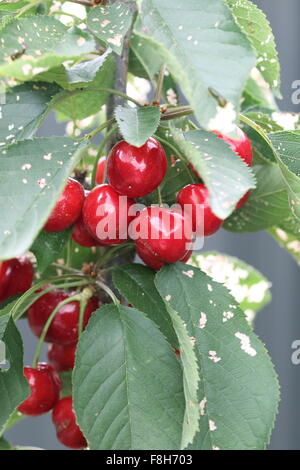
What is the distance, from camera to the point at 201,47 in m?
0.34

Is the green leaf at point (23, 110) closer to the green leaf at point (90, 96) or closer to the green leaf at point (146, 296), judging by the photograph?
the green leaf at point (90, 96)

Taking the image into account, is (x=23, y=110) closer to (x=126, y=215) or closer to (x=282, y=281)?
(x=126, y=215)

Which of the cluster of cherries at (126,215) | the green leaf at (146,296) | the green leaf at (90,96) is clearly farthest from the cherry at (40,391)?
the green leaf at (90,96)

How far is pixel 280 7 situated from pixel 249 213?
A: 1.56 m

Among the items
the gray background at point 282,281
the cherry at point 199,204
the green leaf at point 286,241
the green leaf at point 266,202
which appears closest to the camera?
the cherry at point 199,204

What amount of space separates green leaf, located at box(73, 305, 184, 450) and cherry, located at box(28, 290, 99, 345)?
0.07 m

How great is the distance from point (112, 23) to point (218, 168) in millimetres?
123

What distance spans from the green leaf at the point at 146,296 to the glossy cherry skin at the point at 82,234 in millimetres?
32

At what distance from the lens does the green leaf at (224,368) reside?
1.28ft

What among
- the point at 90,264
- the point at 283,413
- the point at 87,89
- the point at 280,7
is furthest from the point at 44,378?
the point at 280,7

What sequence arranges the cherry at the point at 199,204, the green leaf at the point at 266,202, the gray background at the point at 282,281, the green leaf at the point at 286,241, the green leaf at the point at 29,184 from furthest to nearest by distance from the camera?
the gray background at the point at 282,281, the green leaf at the point at 286,241, the green leaf at the point at 266,202, the cherry at the point at 199,204, the green leaf at the point at 29,184

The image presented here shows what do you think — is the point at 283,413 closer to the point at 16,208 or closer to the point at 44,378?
the point at 44,378

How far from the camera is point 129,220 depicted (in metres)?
0.42

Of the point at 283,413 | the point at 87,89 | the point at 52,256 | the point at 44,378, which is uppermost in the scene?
the point at 87,89
